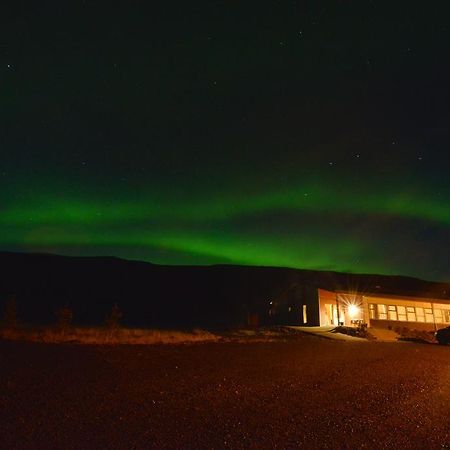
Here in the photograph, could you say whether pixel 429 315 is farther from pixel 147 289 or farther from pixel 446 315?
pixel 147 289

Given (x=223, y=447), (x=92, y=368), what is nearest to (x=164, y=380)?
(x=92, y=368)

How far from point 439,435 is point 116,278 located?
197 ft

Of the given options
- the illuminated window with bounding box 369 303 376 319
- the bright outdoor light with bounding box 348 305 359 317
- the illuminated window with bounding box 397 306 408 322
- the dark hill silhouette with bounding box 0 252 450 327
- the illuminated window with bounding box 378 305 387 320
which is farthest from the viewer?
the dark hill silhouette with bounding box 0 252 450 327

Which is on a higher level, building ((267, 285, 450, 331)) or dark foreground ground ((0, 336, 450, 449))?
building ((267, 285, 450, 331))

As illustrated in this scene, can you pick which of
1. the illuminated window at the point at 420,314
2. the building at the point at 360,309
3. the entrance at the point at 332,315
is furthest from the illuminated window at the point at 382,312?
the entrance at the point at 332,315

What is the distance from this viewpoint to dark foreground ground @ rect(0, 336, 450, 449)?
5.29 m

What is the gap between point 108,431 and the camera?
5344 mm

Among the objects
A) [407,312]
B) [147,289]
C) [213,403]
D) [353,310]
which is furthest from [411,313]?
[213,403]

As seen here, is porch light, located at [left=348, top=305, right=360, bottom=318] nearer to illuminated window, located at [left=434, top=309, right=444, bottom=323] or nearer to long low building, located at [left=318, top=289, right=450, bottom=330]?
long low building, located at [left=318, top=289, right=450, bottom=330]

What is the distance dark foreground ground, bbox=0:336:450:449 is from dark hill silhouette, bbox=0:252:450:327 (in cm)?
2247

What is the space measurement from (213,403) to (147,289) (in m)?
52.0

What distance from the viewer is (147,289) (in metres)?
57.6

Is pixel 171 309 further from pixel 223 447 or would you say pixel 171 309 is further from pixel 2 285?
pixel 223 447

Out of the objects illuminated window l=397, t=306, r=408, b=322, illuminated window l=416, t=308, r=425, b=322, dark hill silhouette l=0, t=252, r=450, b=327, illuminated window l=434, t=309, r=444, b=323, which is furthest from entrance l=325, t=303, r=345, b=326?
illuminated window l=434, t=309, r=444, b=323
